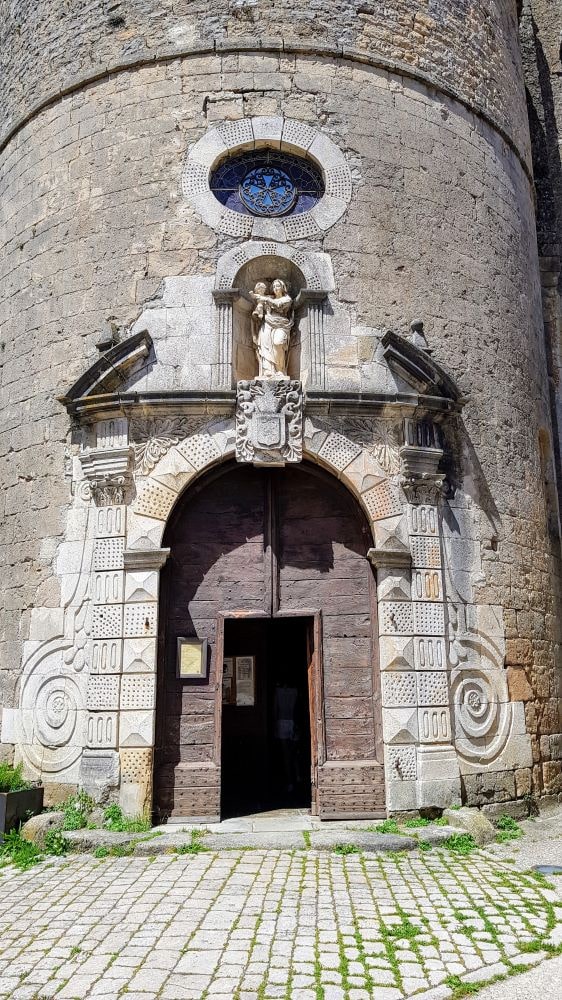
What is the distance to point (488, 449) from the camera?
7816mm

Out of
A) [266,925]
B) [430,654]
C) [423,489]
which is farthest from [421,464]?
[266,925]

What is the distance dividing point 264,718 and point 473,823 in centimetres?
235

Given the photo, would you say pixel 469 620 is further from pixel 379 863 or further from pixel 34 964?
pixel 34 964

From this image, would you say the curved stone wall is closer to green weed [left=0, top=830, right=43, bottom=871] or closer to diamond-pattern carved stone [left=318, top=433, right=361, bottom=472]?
diamond-pattern carved stone [left=318, top=433, right=361, bottom=472]

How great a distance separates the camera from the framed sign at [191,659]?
6816mm

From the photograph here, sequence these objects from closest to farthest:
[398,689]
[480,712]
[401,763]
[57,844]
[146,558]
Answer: [57,844], [401,763], [398,689], [146,558], [480,712]

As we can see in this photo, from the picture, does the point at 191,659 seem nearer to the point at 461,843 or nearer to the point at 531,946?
the point at 461,843

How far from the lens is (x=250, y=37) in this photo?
26.0ft

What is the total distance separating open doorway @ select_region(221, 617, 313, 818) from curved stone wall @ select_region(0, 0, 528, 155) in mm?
5509

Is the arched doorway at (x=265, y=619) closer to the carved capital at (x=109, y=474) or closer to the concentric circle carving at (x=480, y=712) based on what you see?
the carved capital at (x=109, y=474)

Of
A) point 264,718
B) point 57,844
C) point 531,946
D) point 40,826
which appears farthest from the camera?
point 264,718

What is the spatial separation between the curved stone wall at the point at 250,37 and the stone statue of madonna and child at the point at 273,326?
2.14 metres

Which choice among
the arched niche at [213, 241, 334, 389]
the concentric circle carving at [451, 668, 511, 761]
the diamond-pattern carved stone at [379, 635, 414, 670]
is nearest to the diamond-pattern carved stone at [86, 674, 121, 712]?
the diamond-pattern carved stone at [379, 635, 414, 670]

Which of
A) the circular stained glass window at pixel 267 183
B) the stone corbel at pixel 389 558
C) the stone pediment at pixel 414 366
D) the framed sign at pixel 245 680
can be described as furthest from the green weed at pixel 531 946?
the circular stained glass window at pixel 267 183
